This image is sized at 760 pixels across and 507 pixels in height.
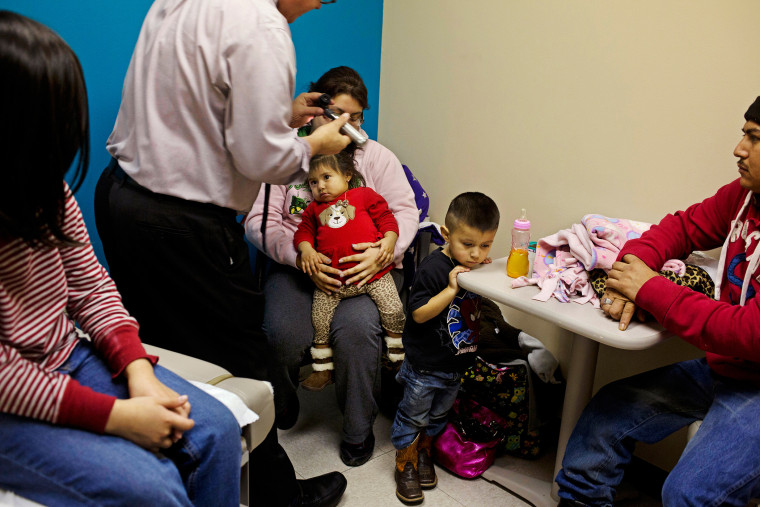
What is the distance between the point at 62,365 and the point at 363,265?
110cm

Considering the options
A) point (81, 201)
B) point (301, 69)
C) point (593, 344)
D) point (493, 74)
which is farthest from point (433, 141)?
point (81, 201)

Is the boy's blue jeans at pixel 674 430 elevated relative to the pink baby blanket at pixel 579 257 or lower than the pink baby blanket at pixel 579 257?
lower

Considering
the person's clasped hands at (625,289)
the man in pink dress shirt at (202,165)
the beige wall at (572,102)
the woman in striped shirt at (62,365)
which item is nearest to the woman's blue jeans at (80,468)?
the woman in striped shirt at (62,365)

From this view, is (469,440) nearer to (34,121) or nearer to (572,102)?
(572,102)

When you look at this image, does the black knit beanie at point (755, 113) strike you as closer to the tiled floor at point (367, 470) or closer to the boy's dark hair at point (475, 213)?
the boy's dark hair at point (475, 213)

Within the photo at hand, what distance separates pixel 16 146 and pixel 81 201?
122 centimetres

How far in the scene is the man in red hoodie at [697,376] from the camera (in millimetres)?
1250

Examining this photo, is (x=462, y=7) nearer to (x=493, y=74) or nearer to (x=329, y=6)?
(x=493, y=74)

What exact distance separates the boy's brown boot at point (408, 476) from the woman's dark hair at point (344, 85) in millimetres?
1084

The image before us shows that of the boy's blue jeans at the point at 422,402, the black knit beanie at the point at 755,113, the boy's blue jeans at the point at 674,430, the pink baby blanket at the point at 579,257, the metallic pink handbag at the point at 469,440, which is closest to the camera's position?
the boy's blue jeans at the point at 674,430

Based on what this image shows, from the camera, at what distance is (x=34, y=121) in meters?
0.83

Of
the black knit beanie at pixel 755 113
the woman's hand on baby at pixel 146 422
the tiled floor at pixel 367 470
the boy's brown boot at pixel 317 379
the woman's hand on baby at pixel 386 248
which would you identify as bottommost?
the tiled floor at pixel 367 470

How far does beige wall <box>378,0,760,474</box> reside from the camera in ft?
5.66

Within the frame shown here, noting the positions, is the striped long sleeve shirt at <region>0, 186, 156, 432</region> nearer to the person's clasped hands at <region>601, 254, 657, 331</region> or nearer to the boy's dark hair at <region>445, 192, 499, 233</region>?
the boy's dark hair at <region>445, 192, 499, 233</region>
